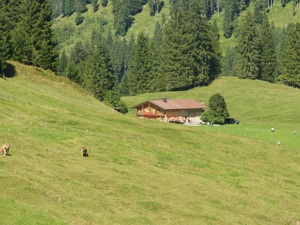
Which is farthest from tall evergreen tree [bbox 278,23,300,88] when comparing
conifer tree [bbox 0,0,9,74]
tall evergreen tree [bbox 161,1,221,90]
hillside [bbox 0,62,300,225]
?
conifer tree [bbox 0,0,9,74]

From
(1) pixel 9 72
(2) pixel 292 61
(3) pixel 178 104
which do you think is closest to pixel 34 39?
(1) pixel 9 72

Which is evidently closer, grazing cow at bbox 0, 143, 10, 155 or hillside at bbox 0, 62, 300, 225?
hillside at bbox 0, 62, 300, 225

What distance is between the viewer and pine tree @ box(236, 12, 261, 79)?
165875 mm

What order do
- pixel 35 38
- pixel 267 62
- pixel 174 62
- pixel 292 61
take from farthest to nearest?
1. pixel 267 62
2. pixel 292 61
3. pixel 174 62
4. pixel 35 38

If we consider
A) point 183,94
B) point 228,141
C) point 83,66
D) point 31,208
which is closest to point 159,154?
point 228,141

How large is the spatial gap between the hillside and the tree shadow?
3.30 feet

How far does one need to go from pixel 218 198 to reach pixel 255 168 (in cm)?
2021

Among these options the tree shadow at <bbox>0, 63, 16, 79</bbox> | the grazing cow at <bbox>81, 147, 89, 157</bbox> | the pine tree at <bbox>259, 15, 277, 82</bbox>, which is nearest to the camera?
the grazing cow at <bbox>81, 147, 89, 157</bbox>

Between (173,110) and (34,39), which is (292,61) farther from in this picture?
(34,39)

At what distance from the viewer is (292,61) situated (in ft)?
531

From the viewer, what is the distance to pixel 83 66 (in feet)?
600

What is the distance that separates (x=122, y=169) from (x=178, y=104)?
73.7m

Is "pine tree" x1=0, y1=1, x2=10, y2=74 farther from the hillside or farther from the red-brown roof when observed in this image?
the red-brown roof

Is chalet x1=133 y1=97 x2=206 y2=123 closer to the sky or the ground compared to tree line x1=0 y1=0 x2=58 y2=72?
closer to the ground
